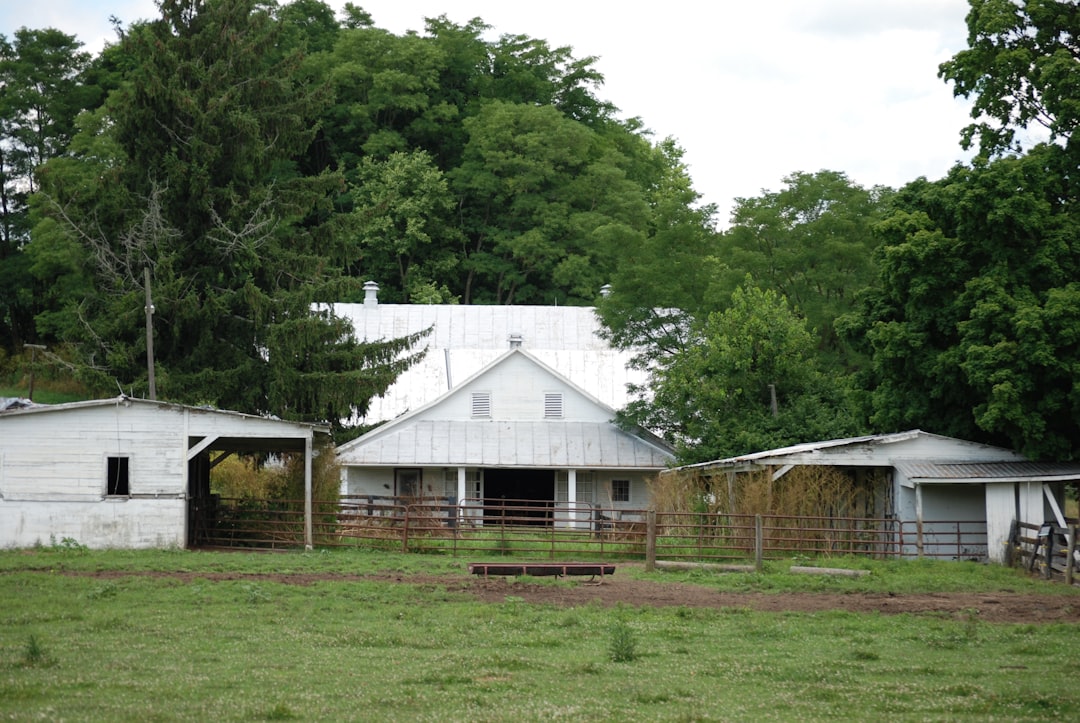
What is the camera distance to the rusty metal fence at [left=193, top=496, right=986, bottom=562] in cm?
2842

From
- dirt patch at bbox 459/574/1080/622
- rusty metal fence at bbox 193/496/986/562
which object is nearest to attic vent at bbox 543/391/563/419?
rusty metal fence at bbox 193/496/986/562

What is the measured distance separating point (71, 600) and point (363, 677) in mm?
7792

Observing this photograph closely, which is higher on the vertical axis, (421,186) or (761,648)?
(421,186)

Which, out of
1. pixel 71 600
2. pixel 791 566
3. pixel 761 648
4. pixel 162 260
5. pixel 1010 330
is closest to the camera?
pixel 761 648

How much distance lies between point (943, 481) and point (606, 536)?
350 inches

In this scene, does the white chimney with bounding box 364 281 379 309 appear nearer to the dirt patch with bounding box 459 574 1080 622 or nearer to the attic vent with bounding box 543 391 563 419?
the attic vent with bounding box 543 391 563 419

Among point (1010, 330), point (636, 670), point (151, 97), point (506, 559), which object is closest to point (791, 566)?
point (506, 559)

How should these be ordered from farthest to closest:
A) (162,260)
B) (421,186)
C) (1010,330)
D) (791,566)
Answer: (421,186) → (162,260) → (1010,330) → (791,566)

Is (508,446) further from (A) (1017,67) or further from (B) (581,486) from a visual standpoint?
(A) (1017,67)

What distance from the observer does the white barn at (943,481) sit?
90.4ft

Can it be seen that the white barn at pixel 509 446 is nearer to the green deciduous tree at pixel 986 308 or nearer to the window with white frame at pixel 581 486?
the window with white frame at pixel 581 486

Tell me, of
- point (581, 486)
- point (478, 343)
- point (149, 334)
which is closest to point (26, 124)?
point (478, 343)

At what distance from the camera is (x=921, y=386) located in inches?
1265

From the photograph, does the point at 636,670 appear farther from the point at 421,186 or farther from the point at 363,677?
the point at 421,186
